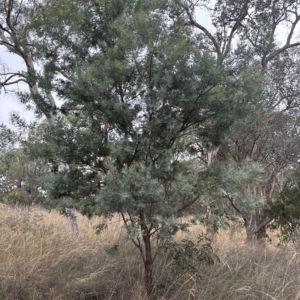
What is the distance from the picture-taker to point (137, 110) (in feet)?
12.0

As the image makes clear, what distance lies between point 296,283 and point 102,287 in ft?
8.11

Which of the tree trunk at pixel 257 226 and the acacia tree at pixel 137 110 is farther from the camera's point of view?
the tree trunk at pixel 257 226

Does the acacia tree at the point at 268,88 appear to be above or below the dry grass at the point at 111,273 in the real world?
above

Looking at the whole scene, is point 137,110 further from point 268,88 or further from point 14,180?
point 14,180

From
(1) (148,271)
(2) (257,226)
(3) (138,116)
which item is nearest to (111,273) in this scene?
(1) (148,271)

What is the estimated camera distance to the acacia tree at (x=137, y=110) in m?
3.41

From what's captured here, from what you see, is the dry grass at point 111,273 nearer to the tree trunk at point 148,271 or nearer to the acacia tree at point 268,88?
the tree trunk at point 148,271

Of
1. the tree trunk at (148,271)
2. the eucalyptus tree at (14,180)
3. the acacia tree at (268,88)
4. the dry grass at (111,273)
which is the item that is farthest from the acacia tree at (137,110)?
the eucalyptus tree at (14,180)

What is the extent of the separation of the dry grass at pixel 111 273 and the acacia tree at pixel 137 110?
0.52 metres

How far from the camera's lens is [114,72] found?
3.48 metres

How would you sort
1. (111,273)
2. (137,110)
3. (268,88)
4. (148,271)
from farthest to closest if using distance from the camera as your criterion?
(268,88) → (111,273) → (148,271) → (137,110)

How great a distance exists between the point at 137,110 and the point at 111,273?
2.32 meters

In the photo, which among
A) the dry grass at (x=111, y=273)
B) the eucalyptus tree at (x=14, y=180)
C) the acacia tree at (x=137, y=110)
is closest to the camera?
the acacia tree at (x=137, y=110)

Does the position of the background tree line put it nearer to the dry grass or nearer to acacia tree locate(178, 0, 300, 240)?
the dry grass
